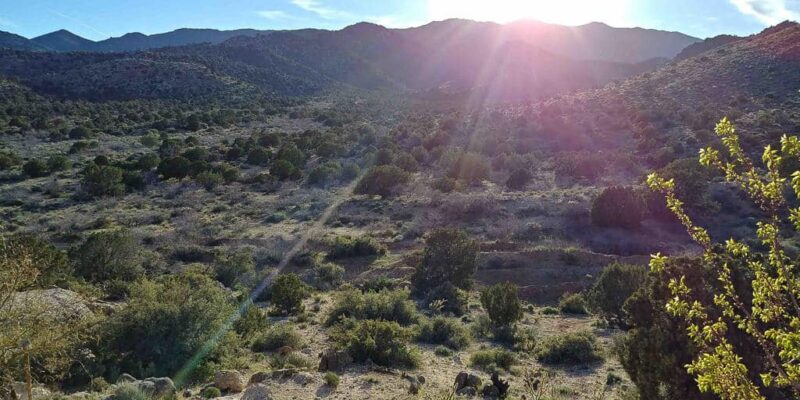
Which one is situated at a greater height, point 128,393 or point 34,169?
point 128,393

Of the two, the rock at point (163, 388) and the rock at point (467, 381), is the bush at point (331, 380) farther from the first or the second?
the rock at point (163, 388)

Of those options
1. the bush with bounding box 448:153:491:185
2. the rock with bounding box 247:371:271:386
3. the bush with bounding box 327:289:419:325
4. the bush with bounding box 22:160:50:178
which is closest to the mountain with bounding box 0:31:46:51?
the bush with bounding box 22:160:50:178

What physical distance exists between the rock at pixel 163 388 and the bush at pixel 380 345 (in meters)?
3.38

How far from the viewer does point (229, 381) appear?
29.8 feet

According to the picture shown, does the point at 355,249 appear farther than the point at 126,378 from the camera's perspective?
Yes

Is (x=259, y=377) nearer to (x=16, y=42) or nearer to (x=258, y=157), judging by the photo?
(x=258, y=157)

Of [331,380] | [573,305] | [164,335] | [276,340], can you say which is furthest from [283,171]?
[331,380]

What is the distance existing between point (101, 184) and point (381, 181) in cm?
Result: 1519

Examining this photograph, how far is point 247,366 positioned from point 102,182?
2495 cm

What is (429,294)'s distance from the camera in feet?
57.0

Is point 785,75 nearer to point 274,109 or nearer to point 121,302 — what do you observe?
point 274,109

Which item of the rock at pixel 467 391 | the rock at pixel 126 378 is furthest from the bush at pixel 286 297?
the rock at pixel 467 391

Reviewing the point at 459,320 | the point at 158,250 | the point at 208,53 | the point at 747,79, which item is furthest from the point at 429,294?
the point at 208,53

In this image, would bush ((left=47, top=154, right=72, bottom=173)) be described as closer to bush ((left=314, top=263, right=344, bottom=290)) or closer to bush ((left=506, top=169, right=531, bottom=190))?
bush ((left=314, top=263, right=344, bottom=290))
